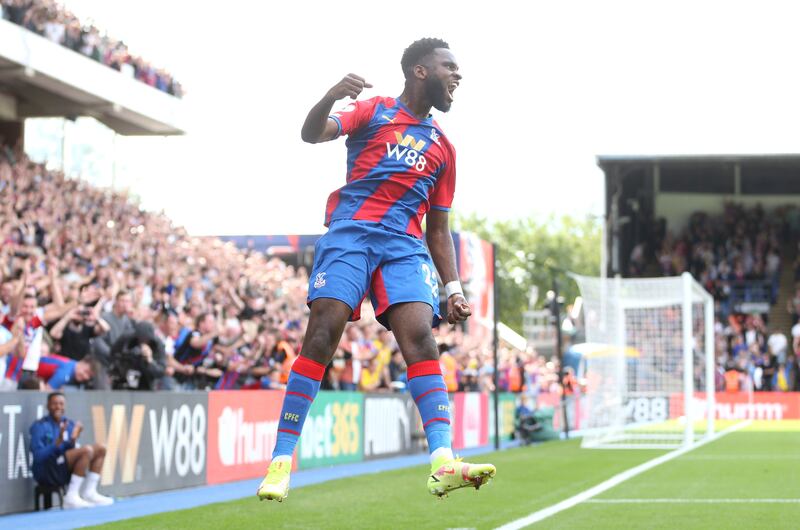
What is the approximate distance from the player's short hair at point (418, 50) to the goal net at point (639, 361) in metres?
16.9

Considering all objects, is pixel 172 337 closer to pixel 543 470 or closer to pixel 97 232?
pixel 543 470

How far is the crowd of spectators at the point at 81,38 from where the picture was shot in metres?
25.4

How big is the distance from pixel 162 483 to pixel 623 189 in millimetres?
29381

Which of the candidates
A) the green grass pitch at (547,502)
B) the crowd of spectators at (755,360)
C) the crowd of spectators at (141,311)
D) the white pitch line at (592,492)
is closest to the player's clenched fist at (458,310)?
the white pitch line at (592,492)

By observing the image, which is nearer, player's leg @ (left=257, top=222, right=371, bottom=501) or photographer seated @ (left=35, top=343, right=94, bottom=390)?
player's leg @ (left=257, top=222, right=371, bottom=501)

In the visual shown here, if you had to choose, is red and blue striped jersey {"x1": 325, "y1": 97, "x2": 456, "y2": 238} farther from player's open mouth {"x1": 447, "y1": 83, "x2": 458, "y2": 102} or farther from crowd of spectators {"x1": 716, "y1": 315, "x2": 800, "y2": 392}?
crowd of spectators {"x1": 716, "y1": 315, "x2": 800, "y2": 392}

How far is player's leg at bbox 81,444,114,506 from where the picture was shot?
12250mm

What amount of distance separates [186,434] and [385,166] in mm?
8098

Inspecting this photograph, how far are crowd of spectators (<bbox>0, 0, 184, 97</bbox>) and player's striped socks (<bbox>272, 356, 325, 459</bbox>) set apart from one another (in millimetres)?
19620

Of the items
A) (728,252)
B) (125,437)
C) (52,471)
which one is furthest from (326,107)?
A: (728,252)

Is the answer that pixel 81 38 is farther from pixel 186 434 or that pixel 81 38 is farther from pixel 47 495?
pixel 47 495

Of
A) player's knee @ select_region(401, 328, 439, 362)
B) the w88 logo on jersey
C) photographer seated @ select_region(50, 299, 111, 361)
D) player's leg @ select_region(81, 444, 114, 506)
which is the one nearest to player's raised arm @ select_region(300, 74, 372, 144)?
the w88 logo on jersey

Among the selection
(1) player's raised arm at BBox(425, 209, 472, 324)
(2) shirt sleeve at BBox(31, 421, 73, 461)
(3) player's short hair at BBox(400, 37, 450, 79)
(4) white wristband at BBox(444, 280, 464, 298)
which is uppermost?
(3) player's short hair at BBox(400, 37, 450, 79)

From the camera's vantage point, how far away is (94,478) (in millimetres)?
12320
